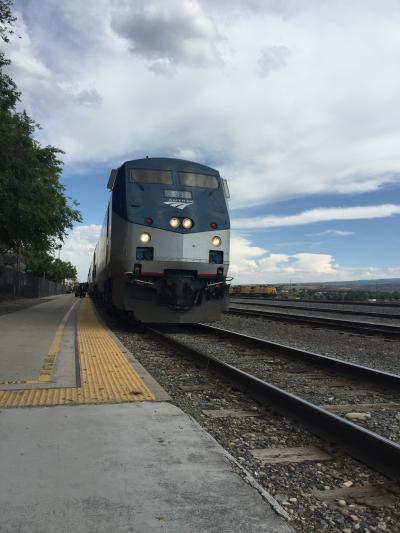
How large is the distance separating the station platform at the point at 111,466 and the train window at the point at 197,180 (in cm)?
714

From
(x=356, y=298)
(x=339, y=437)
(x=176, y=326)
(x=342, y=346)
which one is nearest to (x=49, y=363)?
(x=339, y=437)

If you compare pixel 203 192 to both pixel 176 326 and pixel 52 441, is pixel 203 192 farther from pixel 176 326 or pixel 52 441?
pixel 52 441

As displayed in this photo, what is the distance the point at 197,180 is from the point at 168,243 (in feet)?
6.50

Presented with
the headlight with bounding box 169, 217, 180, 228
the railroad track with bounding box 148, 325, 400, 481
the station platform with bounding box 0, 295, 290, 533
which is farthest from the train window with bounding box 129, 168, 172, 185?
the station platform with bounding box 0, 295, 290, 533

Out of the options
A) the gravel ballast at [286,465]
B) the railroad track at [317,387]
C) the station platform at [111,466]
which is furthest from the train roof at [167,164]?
the station platform at [111,466]

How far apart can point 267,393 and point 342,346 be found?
5.80m

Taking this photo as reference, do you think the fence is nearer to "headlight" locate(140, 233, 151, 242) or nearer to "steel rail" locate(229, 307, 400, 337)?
"steel rail" locate(229, 307, 400, 337)

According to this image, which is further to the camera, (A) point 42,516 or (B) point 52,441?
(B) point 52,441

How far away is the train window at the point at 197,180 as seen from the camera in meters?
12.1

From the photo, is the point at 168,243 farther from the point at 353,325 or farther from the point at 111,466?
the point at 111,466

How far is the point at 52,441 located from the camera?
362cm

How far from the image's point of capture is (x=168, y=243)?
11219 mm

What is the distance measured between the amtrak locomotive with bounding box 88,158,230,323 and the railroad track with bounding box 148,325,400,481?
136 cm

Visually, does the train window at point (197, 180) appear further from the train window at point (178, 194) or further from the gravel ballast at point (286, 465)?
the gravel ballast at point (286, 465)
